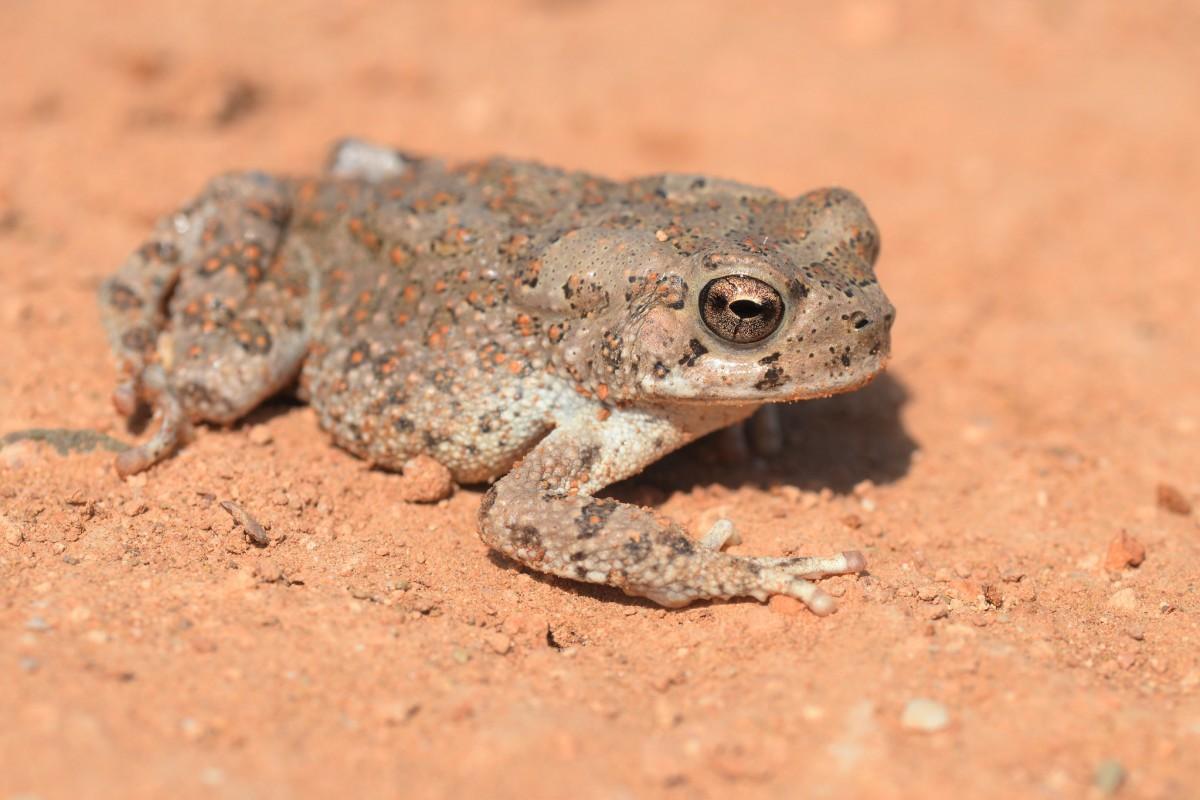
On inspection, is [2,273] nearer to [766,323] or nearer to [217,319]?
[217,319]

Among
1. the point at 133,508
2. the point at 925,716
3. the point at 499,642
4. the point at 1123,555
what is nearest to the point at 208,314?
the point at 133,508

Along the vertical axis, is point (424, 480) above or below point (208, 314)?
below

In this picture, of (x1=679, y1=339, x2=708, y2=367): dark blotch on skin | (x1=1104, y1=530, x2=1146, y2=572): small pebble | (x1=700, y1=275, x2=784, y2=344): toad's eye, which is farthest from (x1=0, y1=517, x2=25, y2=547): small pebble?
(x1=1104, y1=530, x2=1146, y2=572): small pebble

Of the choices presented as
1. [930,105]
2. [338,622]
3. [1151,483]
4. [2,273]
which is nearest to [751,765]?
[338,622]

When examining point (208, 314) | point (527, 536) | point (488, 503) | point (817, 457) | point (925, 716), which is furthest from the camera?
point (817, 457)

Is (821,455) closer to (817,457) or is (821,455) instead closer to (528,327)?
(817,457)

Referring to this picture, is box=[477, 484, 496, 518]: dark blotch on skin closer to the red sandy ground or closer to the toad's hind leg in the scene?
the red sandy ground
